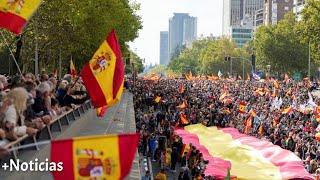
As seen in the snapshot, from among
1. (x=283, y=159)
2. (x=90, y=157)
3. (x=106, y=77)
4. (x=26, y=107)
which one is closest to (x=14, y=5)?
(x=26, y=107)

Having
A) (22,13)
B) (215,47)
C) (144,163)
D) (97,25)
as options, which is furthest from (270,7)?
(22,13)

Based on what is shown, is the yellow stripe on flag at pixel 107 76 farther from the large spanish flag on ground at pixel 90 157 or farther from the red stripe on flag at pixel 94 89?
the large spanish flag on ground at pixel 90 157

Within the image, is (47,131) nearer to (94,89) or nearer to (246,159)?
(94,89)

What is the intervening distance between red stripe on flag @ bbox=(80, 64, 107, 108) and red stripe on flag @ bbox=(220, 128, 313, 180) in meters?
6.91

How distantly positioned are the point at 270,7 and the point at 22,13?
613ft

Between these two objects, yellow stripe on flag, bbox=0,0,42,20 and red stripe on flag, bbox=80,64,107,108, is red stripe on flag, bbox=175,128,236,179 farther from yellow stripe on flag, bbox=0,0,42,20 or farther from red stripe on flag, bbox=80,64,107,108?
yellow stripe on flag, bbox=0,0,42,20

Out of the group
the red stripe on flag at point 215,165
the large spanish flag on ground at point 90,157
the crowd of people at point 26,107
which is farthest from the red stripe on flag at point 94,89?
the red stripe on flag at point 215,165

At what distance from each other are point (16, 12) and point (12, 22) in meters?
0.17

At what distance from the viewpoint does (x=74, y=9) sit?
107 ft

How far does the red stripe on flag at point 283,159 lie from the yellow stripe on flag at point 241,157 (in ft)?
0.61

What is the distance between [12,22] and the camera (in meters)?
9.84

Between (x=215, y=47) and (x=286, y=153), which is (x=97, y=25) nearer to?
(x=286, y=153)

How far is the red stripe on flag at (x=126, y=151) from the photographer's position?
5.77m

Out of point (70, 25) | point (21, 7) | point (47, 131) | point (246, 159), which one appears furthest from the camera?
point (70, 25)
